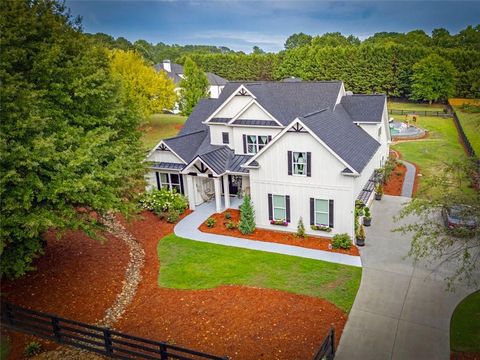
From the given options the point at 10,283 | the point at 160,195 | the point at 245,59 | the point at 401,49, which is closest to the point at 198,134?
the point at 160,195

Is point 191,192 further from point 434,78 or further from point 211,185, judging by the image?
point 434,78

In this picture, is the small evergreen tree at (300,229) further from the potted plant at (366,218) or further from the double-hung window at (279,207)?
the potted plant at (366,218)

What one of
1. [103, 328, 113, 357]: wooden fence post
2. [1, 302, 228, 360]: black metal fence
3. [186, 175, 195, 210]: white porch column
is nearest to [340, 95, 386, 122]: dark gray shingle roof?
[186, 175, 195, 210]: white porch column

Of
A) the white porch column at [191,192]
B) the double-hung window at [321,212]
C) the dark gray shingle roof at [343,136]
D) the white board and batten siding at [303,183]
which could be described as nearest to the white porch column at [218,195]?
→ the white porch column at [191,192]

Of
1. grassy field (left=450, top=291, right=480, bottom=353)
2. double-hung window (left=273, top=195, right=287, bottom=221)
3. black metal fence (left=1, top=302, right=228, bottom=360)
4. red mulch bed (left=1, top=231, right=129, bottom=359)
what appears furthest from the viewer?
double-hung window (left=273, top=195, right=287, bottom=221)

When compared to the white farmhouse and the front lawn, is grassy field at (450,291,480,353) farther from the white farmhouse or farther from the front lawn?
the front lawn

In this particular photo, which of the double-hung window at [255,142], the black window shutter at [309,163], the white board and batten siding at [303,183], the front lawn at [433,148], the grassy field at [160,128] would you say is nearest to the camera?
the white board and batten siding at [303,183]
